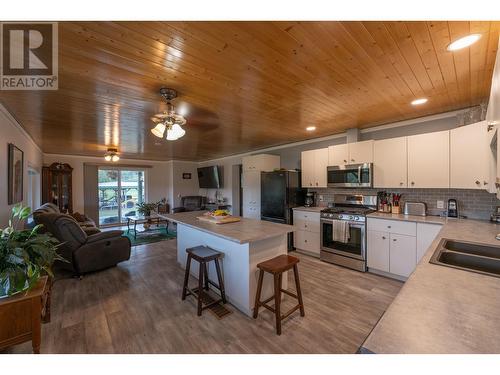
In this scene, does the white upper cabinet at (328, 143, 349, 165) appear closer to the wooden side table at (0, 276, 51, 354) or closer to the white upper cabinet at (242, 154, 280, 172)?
the white upper cabinet at (242, 154, 280, 172)

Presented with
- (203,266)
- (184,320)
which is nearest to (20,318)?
(184,320)

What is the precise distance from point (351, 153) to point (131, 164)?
7.11 m

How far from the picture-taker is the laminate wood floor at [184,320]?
6.14 feet

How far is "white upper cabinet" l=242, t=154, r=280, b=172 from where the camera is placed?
5113 mm

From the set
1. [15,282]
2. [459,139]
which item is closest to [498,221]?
[459,139]

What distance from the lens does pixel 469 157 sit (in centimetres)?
265

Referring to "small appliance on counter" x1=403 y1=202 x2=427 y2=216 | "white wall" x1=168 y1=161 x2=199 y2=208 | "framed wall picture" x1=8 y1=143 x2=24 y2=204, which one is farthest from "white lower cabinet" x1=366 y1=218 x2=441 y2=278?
"white wall" x1=168 y1=161 x2=199 y2=208

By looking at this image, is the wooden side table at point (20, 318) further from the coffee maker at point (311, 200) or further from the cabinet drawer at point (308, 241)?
the coffee maker at point (311, 200)

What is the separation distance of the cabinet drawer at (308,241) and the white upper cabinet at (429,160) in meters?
1.70

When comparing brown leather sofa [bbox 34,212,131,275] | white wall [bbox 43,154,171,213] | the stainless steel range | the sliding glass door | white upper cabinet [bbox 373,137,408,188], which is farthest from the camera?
the sliding glass door

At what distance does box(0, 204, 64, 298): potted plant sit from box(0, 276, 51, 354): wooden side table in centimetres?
7
